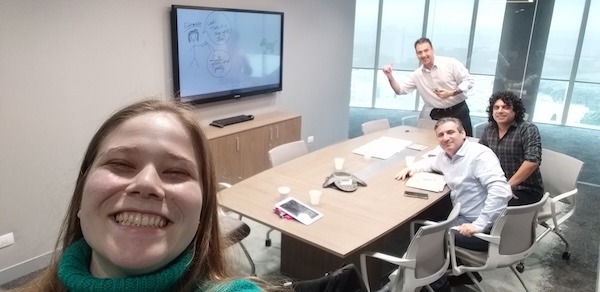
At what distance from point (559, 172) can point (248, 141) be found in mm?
2702

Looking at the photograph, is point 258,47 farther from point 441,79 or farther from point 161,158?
point 161,158

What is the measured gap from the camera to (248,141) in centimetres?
407

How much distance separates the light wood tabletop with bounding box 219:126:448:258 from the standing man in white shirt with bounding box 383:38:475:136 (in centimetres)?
129

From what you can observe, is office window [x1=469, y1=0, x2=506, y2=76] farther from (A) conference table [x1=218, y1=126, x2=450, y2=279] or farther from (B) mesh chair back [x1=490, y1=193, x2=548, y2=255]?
(B) mesh chair back [x1=490, y1=193, x2=548, y2=255]

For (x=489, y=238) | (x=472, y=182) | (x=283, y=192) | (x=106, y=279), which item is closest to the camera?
(x=106, y=279)

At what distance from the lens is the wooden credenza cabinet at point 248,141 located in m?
3.78

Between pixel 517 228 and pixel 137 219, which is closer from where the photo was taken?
pixel 137 219

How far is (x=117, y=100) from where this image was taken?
3.29m

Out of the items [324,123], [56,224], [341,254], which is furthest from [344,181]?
[324,123]

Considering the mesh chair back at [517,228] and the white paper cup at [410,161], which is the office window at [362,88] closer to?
the white paper cup at [410,161]

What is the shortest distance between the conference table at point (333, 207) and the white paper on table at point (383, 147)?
0.07 meters

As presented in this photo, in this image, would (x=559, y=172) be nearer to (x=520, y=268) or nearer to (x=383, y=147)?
(x=520, y=268)

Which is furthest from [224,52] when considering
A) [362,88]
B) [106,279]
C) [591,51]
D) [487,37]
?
[362,88]

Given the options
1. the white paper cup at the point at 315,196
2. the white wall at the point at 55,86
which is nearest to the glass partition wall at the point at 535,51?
the white paper cup at the point at 315,196
